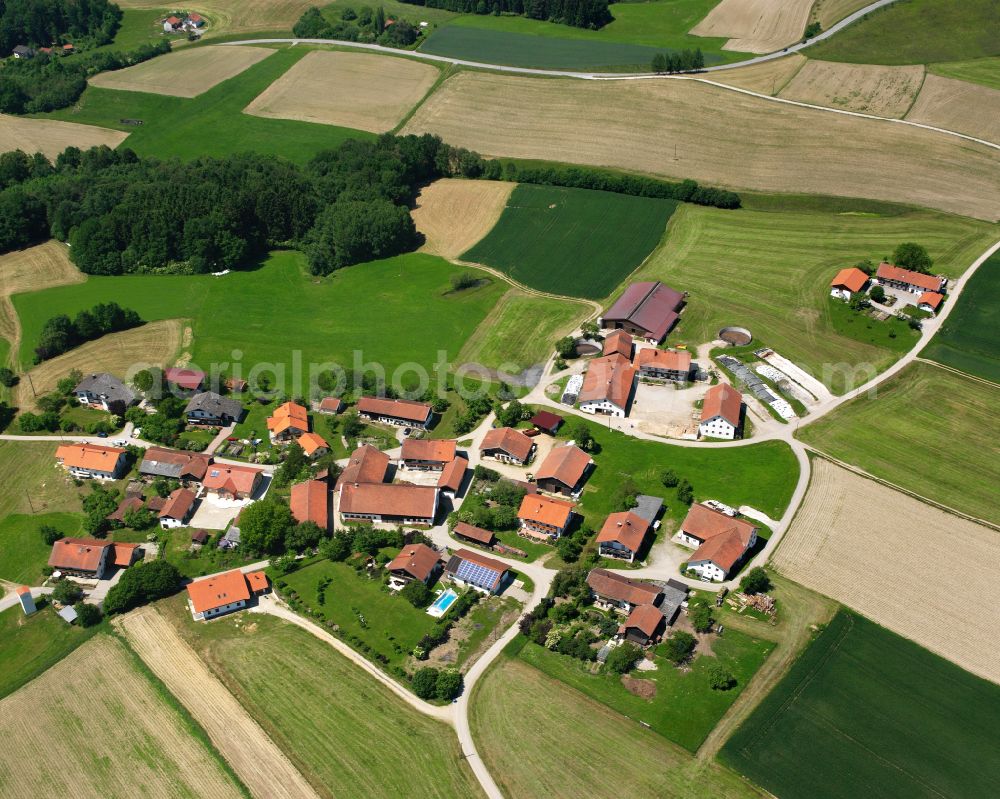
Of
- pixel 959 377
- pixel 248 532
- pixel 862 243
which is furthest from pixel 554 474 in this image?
pixel 862 243

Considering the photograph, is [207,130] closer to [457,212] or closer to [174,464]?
[457,212]

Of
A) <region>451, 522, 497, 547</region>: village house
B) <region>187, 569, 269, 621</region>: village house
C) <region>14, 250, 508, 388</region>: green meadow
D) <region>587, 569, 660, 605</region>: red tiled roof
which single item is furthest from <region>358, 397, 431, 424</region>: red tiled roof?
<region>587, 569, 660, 605</region>: red tiled roof

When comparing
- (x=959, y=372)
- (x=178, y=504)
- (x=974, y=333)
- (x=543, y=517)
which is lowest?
(x=178, y=504)

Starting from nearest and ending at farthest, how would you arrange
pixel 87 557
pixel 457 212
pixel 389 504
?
pixel 87 557 < pixel 389 504 < pixel 457 212

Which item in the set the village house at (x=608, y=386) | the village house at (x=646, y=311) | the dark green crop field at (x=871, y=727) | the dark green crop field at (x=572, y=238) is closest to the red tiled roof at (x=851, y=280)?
the village house at (x=646, y=311)

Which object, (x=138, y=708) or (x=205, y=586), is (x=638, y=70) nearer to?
(x=205, y=586)

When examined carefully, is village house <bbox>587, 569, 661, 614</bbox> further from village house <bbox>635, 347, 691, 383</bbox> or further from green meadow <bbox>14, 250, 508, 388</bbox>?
green meadow <bbox>14, 250, 508, 388</bbox>

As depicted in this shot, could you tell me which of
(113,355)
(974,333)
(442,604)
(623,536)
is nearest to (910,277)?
(974,333)
